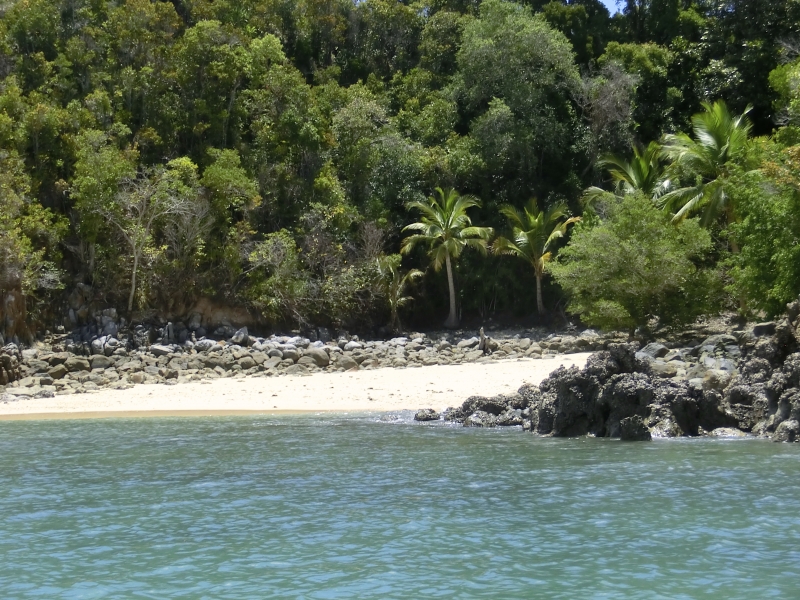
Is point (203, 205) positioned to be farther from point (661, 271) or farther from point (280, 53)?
point (661, 271)

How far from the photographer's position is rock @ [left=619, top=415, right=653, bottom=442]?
13.0 m

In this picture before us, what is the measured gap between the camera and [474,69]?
107 ft

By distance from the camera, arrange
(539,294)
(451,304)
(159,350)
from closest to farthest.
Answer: (159,350) → (539,294) → (451,304)

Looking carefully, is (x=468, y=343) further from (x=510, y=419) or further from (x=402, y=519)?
(x=402, y=519)

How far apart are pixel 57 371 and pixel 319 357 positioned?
22.9ft

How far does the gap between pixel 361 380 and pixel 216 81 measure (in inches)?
569

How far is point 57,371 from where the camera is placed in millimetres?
22281

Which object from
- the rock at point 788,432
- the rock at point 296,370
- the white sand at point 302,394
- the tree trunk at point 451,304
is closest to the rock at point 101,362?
the white sand at point 302,394

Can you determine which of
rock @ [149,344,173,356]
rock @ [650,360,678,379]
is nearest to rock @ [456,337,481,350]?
rock @ [650,360,678,379]

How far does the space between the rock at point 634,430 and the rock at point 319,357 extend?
11.7 meters

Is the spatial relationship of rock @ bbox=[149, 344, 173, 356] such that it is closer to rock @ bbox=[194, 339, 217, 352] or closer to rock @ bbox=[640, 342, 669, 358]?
rock @ bbox=[194, 339, 217, 352]

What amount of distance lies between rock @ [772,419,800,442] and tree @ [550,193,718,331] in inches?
382

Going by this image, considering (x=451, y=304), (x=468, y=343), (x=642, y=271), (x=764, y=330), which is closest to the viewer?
(x=764, y=330)

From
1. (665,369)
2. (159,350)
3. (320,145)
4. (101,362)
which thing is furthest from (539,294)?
(101,362)
